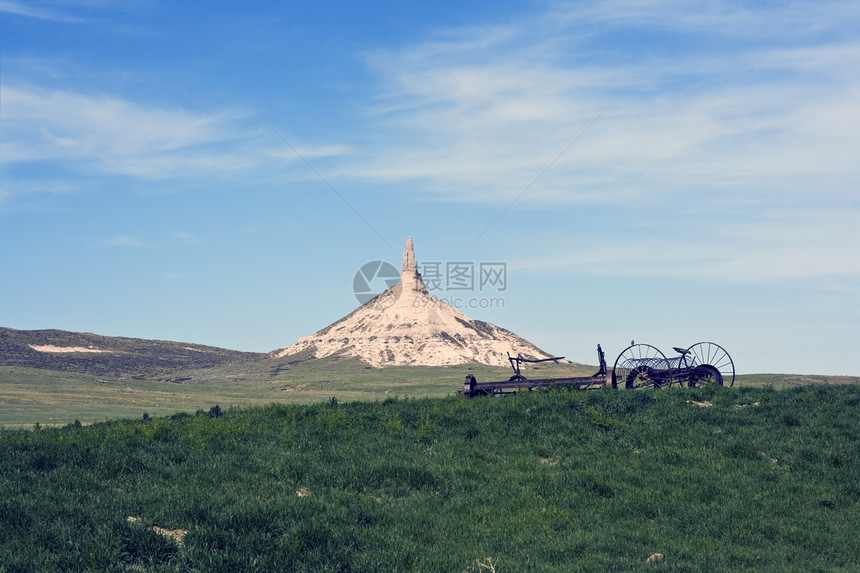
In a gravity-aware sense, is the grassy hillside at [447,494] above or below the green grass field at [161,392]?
above

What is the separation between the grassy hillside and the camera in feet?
36.7

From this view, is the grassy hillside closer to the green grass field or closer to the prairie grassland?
the green grass field

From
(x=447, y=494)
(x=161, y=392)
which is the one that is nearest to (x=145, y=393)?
(x=161, y=392)

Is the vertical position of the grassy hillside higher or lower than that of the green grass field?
higher

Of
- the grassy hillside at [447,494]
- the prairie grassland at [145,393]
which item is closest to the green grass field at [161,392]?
the prairie grassland at [145,393]

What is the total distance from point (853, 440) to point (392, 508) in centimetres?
1448

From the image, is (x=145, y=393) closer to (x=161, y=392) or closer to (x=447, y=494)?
(x=161, y=392)

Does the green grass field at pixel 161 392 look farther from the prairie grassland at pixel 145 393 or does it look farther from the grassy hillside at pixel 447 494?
the grassy hillside at pixel 447 494

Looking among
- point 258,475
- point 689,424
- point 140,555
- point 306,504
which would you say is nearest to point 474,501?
point 306,504

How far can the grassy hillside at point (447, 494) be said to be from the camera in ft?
36.7

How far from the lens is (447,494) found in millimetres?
14914

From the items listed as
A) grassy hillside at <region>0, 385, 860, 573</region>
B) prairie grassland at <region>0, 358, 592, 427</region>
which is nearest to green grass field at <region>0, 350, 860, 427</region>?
prairie grassland at <region>0, 358, 592, 427</region>

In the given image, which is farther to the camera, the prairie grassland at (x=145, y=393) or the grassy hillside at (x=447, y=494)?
the prairie grassland at (x=145, y=393)

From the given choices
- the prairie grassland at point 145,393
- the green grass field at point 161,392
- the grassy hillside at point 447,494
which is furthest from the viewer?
the green grass field at point 161,392
